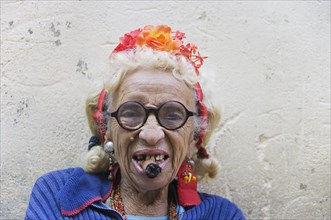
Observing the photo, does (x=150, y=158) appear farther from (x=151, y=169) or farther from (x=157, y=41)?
(x=157, y=41)

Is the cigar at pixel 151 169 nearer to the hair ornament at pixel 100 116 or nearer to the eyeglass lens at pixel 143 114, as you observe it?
the eyeglass lens at pixel 143 114

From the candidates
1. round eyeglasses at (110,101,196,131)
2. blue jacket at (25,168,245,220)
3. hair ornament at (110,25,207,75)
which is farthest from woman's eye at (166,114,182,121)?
blue jacket at (25,168,245,220)

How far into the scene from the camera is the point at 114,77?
73.6 inches

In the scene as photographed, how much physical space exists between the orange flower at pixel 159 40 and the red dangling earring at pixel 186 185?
443 millimetres

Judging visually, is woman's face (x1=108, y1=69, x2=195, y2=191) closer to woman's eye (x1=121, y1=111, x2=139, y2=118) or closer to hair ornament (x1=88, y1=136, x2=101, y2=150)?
woman's eye (x1=121, y1=111, x2=139, y2=118)

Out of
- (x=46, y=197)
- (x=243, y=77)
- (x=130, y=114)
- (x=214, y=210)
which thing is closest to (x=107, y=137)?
(x=130, y=114)

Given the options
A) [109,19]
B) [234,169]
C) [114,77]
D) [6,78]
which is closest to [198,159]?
[234,169]

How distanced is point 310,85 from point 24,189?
4.18ft

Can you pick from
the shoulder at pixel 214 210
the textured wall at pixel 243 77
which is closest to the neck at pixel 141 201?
the shoulder at pixel 214 210

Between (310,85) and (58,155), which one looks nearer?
(58,155)

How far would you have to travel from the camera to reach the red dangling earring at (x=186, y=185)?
2.02 metres

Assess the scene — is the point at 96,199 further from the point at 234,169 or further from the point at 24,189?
the point at 234,169

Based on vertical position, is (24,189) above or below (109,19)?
below

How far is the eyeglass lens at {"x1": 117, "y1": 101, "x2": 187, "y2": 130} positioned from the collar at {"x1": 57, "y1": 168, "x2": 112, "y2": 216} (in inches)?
10.5
